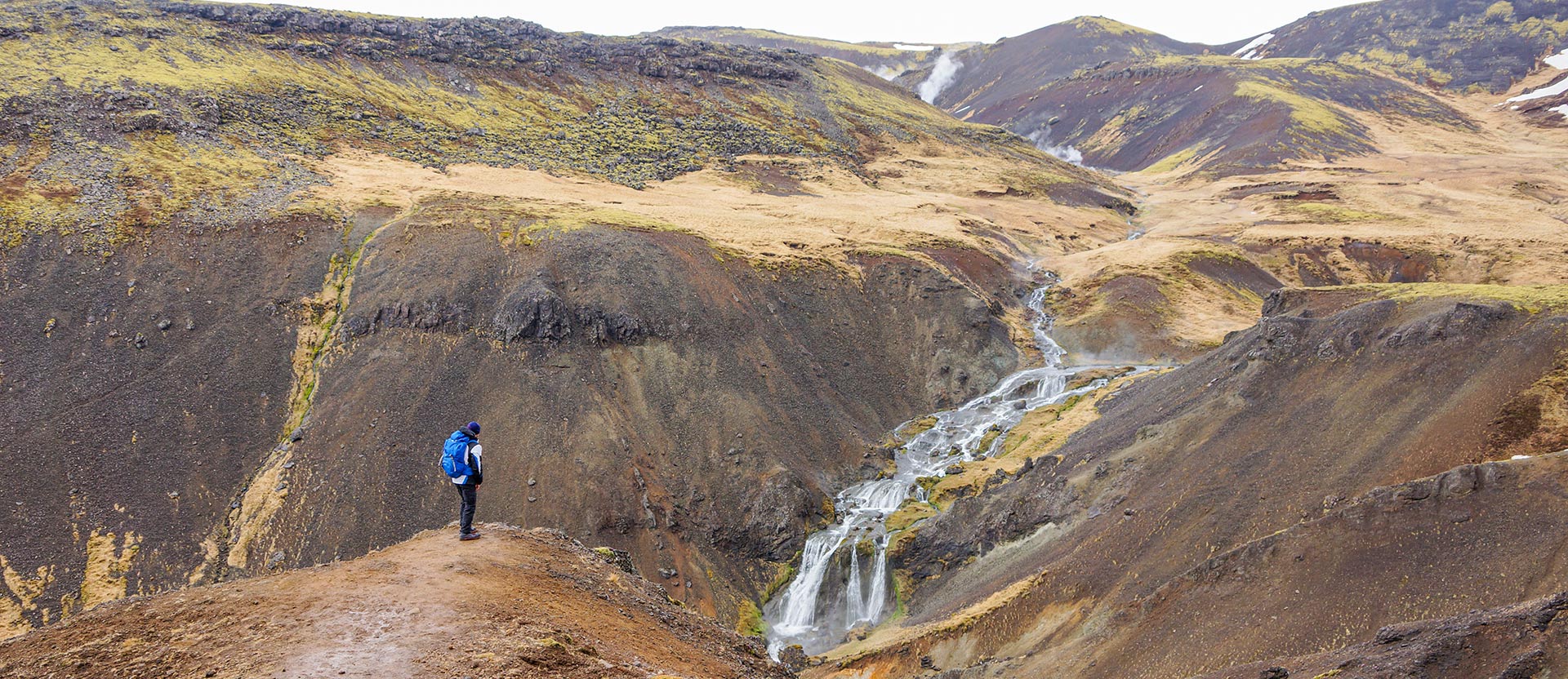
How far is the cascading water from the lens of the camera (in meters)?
34.3

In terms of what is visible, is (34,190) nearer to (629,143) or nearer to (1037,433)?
(629,143)

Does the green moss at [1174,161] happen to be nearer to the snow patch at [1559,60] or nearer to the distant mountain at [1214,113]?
the distant mountain at [1214,113]

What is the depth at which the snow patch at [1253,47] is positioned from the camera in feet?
594

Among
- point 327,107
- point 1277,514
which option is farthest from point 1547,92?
point 327,107

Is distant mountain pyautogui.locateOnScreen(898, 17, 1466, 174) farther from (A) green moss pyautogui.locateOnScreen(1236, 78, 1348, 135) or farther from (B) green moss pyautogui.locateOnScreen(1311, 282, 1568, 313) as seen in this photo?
(B) green moss pyautogui.locateOnScreen(1311, 282, 1568, 313)

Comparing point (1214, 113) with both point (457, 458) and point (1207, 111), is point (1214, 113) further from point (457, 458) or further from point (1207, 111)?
point (457, 458)

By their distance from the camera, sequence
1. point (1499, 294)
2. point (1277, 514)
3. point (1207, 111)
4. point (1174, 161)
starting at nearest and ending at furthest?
point (1277, 514), point (1499, 294), point (1174, 161), point (1207, 111)

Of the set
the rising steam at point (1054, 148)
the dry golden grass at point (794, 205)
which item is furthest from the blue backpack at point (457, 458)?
the rising steam at point (1054, 148)

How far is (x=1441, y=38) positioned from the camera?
500ft

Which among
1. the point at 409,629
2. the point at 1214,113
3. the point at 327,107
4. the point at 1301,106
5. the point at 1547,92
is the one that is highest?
the point at 1547,92

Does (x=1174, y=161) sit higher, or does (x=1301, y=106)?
(x=1301, y=106)

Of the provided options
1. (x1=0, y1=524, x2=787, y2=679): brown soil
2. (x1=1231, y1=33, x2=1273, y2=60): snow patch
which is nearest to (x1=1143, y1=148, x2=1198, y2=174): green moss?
(x1=1231, y1=33, x2=1273, y2=60): snow patch

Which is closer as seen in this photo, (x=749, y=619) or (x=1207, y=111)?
(x=749, y=619)

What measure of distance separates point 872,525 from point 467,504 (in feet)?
79.0
